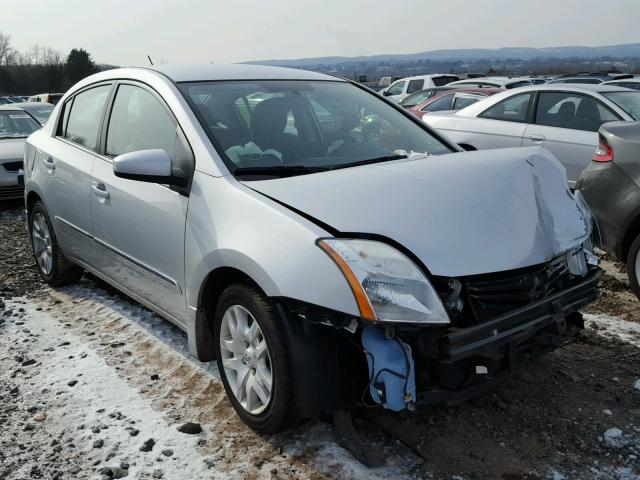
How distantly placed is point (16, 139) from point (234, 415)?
26.6 feet

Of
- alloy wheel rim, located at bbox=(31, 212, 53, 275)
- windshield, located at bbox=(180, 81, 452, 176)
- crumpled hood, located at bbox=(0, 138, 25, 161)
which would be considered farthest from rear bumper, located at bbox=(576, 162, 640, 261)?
crumpled hood, located at bbox=(0, 138, 25, 161)

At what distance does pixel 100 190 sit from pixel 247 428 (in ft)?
5.96

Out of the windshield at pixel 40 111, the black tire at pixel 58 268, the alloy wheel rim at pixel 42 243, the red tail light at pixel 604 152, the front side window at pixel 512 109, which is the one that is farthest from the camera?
the windshield at pixel 40 111

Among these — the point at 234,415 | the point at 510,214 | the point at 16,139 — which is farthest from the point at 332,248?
the point at 16,139

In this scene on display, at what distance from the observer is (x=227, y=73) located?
3.79 metres

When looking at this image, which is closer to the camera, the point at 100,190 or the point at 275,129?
the point at 275,129

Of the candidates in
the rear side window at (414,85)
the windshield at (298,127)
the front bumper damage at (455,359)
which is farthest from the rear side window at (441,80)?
the front bumper damage at (455,359)

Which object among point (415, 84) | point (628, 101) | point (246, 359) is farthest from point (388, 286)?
point (415, 84)

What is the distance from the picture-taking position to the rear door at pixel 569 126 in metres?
6.78

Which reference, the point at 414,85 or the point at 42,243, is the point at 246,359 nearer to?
the point at 42,243

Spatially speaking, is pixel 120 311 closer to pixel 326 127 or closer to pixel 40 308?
pixel 40 308

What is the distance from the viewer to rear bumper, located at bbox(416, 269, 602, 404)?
2.38 meters

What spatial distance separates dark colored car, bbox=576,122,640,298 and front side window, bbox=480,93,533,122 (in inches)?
117

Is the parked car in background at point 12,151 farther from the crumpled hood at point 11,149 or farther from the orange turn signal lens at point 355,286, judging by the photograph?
the orange turn signal lens at point 355,286
